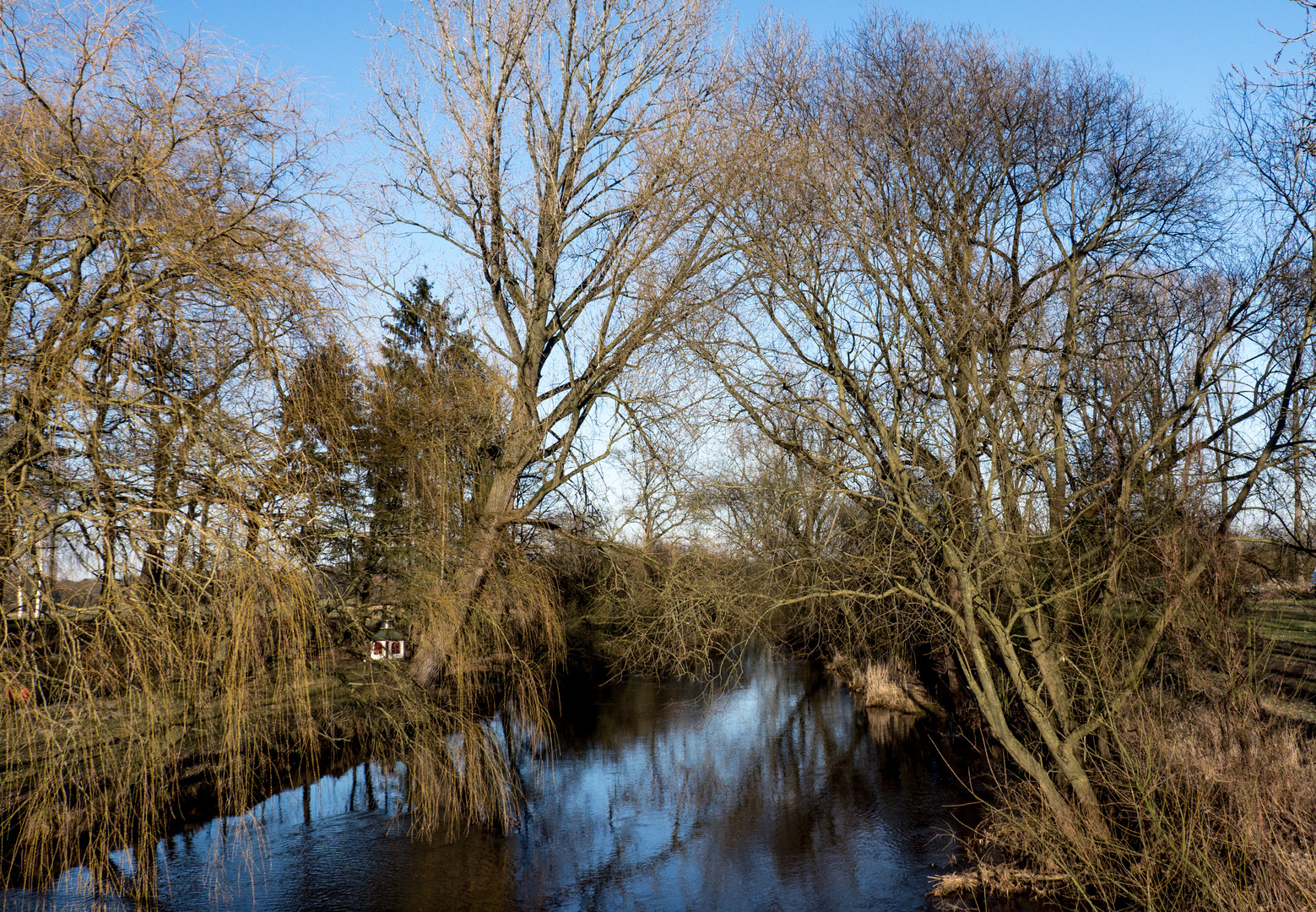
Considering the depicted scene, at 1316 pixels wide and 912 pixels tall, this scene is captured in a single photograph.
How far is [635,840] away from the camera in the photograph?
33.5ft

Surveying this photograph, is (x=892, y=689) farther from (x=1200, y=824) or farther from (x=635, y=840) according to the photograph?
(x=1200, y=824)

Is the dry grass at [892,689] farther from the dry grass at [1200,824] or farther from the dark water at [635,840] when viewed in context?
the dry grass at [1200,824]

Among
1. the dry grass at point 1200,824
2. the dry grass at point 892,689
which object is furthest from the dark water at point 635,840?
the dry grass at point 892,689

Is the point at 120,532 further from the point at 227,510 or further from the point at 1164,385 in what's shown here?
the point at 1164,385

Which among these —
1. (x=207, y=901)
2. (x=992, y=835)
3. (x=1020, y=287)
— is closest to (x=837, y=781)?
(x=992, y=835)

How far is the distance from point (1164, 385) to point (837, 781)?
6776 mm

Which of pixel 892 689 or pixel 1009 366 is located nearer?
pixel 1009 366

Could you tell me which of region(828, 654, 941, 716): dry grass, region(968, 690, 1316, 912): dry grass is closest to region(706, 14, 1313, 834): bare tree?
region(968, 690, 1316, 912): dry grass

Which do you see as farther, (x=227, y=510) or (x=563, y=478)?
(x=563, y=478)

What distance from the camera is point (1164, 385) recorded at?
11.2 m

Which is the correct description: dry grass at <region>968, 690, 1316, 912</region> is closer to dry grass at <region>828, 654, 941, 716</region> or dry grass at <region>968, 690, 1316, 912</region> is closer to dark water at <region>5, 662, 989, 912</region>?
dark water at <region>5, 662, 989, 912</region>

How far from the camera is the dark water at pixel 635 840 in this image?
328 inches

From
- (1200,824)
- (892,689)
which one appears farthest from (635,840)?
(892,689)

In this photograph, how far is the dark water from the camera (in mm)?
8336
